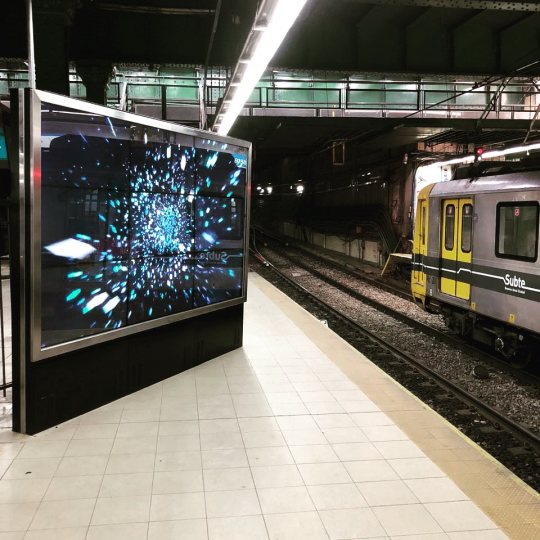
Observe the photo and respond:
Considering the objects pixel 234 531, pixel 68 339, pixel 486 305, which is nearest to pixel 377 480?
pixel 234 531

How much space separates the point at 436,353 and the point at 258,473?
20.8 feet

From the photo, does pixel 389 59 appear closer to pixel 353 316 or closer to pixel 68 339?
pixel 353 316

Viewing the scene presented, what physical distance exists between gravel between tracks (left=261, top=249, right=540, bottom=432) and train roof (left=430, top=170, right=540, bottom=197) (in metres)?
2.85

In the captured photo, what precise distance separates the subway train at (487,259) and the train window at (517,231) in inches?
0.6

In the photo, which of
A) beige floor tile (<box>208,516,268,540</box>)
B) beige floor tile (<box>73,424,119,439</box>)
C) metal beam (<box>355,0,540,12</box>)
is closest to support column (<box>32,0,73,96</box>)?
metal beam (<box>355,0,540,12</box>)

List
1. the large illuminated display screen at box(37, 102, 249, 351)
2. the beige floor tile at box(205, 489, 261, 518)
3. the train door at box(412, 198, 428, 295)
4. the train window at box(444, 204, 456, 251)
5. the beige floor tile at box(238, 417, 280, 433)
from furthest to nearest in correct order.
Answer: the train door at box(412, 198, 428, 295) < the train window at box(444, 204, 456, 251) < the beige floor tile at box(238, 417, 280, 433) < the large illuminated display screen at box(37, 102, 249, 351) < the beige floor tile at box(205, 489, 261, 518)

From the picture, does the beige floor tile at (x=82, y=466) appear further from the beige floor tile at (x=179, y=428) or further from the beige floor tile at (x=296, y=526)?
the beige floor tile at (x=296, y=526)

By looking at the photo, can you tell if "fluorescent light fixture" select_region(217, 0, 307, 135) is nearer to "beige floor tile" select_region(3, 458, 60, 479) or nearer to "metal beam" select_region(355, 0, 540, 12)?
"metal beam" select_region(355, 0, 540, 12)

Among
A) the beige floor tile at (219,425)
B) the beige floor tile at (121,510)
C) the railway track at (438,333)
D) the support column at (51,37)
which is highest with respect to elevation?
the support column at (51,37)

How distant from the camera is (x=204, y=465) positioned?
170 inches

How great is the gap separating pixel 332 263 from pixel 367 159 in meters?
5.45

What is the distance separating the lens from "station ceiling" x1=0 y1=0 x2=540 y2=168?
9.35 m

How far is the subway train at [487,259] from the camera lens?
307 inches

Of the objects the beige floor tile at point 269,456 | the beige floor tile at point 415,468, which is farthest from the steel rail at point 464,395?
the beige floor tile at point 269,456
